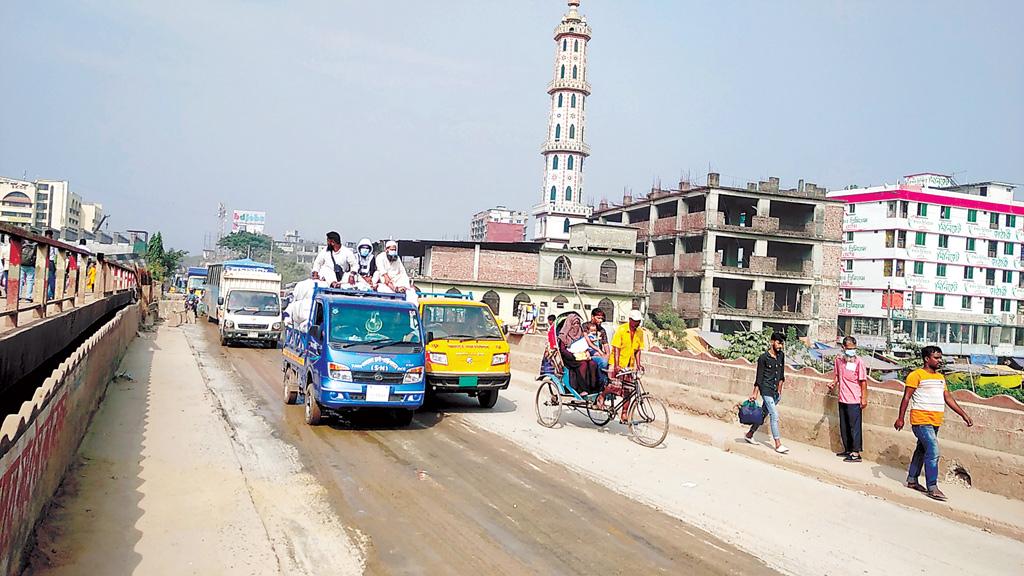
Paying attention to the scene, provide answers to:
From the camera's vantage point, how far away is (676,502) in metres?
7.77

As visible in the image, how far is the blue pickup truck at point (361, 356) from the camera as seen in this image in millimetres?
10578

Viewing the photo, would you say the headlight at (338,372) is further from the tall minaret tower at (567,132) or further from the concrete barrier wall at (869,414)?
the tall minaret tower at (567,132)

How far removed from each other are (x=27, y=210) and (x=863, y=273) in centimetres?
6627

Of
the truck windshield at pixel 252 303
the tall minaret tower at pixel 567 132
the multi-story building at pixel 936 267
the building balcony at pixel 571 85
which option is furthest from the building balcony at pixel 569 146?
the truck windshield at pixel 252 303

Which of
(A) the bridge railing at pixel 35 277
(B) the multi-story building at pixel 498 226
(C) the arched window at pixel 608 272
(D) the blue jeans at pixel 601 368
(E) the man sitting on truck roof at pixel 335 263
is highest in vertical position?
(B) the multi-story building at pixel 498 226

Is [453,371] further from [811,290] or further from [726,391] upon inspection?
[811,290]

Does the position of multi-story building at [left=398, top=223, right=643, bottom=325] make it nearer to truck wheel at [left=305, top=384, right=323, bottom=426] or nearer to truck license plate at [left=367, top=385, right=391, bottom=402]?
truck wheel at [left=305, top=384, right=323, bottom=426]

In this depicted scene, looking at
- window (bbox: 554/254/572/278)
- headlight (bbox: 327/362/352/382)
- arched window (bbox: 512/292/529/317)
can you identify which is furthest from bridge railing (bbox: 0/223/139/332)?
window (bbox: 554/254/572/278)

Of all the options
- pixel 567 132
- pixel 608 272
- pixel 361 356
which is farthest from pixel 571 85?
pixel 361 356

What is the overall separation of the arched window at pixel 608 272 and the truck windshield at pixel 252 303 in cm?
3203

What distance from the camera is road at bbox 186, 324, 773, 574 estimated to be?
5875 millimetres

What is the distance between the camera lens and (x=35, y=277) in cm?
789

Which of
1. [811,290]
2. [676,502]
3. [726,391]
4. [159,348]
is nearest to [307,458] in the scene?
[676,502]

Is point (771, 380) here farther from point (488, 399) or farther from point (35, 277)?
point (35, 277)
